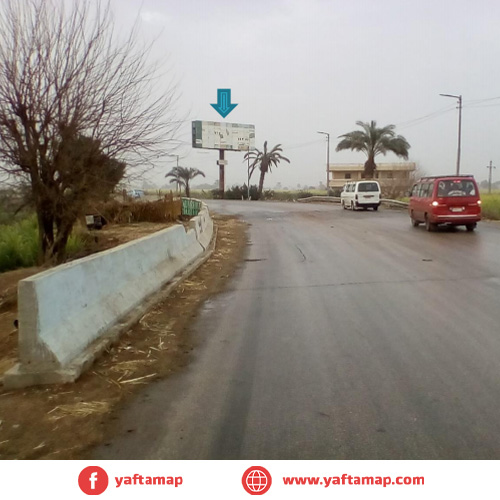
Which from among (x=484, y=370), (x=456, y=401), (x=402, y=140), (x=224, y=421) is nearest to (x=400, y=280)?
(x=484, y=370)

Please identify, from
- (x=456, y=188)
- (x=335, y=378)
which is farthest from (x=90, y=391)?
(x=456, y=188)

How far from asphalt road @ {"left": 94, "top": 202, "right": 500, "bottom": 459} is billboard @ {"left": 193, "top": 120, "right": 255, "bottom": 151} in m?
68.0

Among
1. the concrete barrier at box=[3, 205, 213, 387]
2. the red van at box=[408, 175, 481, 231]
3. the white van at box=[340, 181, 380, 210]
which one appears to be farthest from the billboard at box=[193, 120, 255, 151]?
the concrete barrier at box=[3, 205, 213, 387]

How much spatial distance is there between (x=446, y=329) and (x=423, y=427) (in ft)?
9.18

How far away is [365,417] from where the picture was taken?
411 centimetres

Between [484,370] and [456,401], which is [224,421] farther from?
[484,370]

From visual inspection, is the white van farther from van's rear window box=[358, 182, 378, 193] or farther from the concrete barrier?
the concrete barrier

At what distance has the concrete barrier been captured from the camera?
4781 mm
